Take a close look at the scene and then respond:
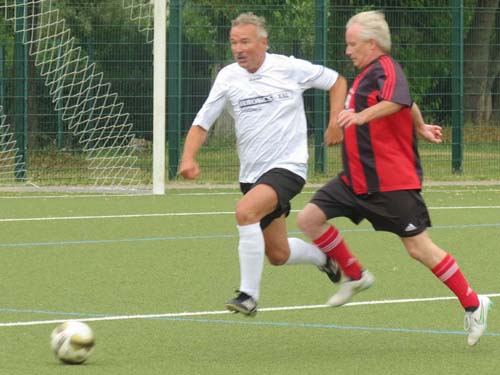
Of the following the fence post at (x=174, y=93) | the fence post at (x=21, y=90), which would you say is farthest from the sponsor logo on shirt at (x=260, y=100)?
the fence post at (x=21, y=90)

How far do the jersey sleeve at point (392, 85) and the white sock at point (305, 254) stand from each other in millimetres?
1285

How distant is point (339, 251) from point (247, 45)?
1.30 m

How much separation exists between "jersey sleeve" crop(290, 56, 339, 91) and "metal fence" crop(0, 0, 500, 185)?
409 inches

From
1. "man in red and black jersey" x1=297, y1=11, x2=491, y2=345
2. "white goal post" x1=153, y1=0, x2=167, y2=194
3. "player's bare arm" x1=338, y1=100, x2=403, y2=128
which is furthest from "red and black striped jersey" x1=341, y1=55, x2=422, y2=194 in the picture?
"white goal post" x1=153, y1=0, x2=167, y2=194

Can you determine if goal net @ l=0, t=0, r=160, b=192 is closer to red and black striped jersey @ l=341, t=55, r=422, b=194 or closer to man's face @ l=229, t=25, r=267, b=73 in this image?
man's face @ l=229, t=25, r=267, b=73

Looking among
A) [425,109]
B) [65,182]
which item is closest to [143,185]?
[65,182]

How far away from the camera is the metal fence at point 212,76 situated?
18.7 m

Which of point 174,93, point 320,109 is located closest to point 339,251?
point 174,93

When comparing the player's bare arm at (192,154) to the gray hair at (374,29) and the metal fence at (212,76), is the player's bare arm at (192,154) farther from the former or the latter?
the metal fence at (212,76)

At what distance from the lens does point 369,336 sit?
7.57 m

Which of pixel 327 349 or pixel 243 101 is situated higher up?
pixel 243 101

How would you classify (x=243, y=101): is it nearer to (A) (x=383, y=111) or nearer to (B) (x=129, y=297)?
(A) (x=383, y=111)

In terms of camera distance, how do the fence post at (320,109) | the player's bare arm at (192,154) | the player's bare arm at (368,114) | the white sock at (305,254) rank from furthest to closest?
the fence post at (320,109), the white sock at (305,254), the player's bare arm at (192,154), the player's bare arm at (368,114)

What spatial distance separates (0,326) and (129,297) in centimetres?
134
